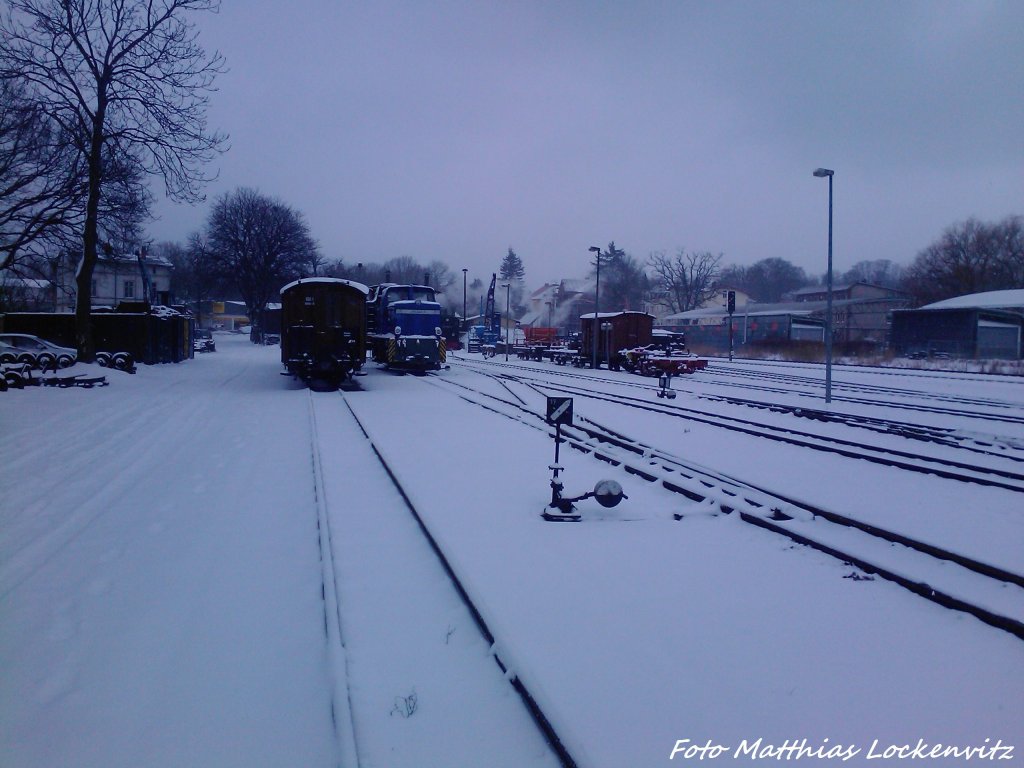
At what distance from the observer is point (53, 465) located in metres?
11.1

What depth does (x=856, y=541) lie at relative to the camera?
25.0ft

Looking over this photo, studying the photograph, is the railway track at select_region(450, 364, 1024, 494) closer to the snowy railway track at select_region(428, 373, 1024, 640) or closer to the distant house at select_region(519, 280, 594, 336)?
the snowy railway track at select_region(428, 373, 1024, 640)

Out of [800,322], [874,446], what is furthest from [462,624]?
[800,322]

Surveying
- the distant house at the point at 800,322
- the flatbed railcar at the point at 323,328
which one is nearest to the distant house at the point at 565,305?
the distant house at the point at 800,322

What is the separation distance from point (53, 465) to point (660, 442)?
10058mm

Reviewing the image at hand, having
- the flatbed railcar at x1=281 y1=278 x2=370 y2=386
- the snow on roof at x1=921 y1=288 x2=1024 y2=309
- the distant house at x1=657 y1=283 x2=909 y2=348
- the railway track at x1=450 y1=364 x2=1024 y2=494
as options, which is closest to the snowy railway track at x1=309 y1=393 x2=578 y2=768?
the railway track at x1=450 y1=364 x2=1024 y2=494

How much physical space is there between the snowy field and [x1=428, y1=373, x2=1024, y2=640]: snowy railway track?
0.49 feet

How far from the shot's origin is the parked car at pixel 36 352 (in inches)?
1012

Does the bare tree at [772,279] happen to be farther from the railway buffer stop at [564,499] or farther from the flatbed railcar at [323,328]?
the railway buffer stop at [564,499]

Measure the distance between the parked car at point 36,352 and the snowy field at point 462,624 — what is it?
17067mm

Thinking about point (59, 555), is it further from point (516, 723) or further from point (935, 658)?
point (935, 658)

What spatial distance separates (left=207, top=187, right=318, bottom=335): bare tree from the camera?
241 ft

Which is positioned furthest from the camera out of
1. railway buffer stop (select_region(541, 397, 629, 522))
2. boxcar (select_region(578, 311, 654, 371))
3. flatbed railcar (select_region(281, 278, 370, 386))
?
boxcar (select_region(578, 311, 654, 371))

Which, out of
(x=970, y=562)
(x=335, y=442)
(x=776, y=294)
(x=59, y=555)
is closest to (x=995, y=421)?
(x=970, y=562)
